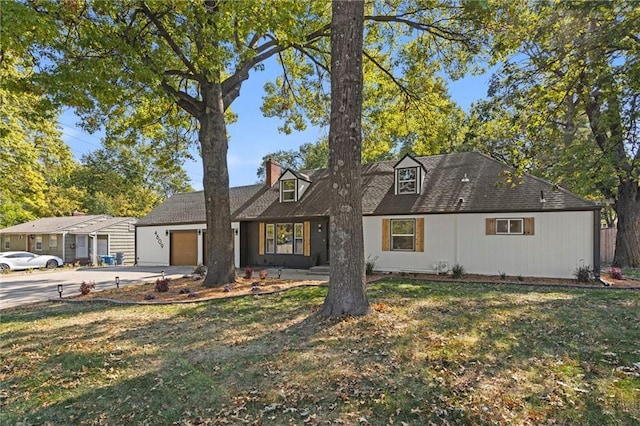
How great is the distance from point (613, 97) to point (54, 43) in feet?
41.8

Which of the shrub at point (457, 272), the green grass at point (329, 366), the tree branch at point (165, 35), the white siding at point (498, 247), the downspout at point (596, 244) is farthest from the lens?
the shrub at point (457, 272)

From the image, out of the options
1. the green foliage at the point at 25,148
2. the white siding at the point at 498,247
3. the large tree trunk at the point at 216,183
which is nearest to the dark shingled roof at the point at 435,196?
the white siding at the point at 498,247

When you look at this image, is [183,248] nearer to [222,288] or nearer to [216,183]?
[216,183]

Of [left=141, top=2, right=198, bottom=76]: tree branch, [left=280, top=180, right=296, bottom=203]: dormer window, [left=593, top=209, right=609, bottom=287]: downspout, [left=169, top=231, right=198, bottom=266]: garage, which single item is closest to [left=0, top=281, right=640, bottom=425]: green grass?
[left=593, top=209, right=609, bottom=287]: downspout

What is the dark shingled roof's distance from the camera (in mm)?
11922

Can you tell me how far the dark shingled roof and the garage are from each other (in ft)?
2.68

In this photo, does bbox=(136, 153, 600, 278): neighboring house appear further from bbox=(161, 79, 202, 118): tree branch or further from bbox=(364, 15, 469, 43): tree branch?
bbox=(161, 79, 202, 118): tree branch

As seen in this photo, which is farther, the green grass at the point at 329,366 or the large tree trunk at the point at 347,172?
the large tree trunk at the point at 347,172

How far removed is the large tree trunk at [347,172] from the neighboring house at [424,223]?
23.6ft

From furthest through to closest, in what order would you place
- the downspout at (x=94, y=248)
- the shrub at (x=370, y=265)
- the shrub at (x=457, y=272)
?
1. the downspout at (x=94, y=248)
2. the shrub at (x=370, y=265)
3. the shrub at (x=457, y=272)

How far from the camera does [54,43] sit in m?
7.23

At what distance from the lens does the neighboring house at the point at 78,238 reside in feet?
77.7

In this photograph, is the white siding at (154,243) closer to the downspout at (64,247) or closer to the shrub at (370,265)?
the downspout at (64,247)

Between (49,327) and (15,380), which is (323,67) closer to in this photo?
(49,327)
